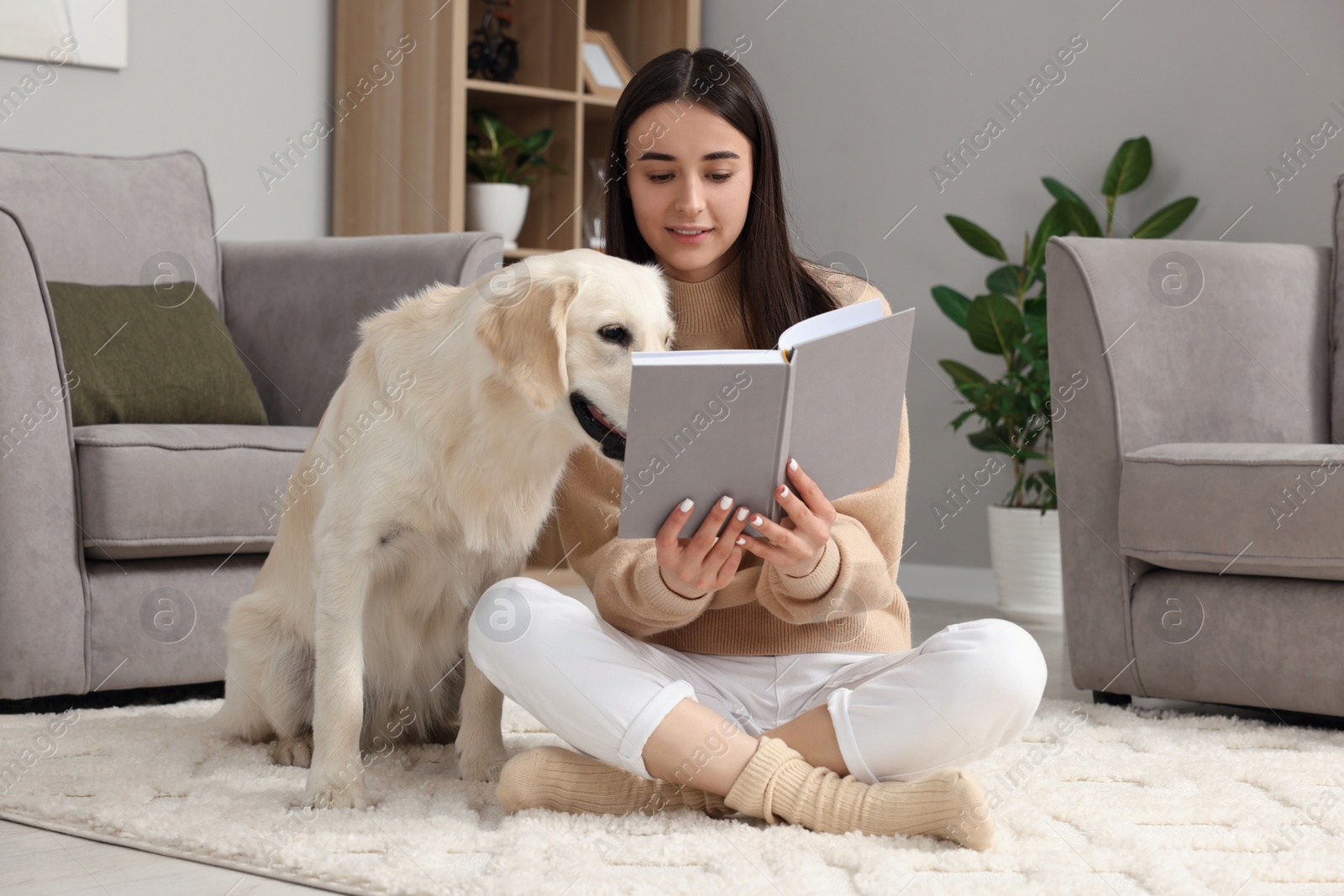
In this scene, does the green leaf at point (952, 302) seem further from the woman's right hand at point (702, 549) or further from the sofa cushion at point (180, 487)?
the woman's right hand at point (702, 549)

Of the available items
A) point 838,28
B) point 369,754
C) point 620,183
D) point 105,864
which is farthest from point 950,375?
point 105,864

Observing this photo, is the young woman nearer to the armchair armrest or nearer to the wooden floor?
the wooden floor

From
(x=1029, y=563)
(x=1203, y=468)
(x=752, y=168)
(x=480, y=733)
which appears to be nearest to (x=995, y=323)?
(x=1029, y=563)

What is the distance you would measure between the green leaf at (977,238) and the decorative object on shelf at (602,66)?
1.22m

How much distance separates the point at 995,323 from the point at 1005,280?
20 cm

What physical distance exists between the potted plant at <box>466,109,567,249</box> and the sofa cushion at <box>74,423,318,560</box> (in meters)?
1.69

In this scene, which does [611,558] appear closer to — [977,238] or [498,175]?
[977,238]

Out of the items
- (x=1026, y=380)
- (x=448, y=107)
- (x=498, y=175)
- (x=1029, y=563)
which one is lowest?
(x=1029, y=563)

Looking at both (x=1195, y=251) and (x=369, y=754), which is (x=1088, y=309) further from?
(x=369, y=754)

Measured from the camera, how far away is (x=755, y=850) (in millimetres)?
1274

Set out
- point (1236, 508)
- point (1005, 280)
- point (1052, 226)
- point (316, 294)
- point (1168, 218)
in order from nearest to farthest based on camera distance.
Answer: point (1236, 508) → point (316, 294) → point (1168, 218) → point (1052, 226) → point (1005, 280)

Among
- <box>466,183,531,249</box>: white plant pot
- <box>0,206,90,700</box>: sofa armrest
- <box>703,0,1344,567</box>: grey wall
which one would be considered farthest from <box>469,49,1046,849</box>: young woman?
<box>466,183,531,249</box>: white plant pot

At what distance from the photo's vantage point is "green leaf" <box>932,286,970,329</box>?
3.57m

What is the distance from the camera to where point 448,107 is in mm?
3701
